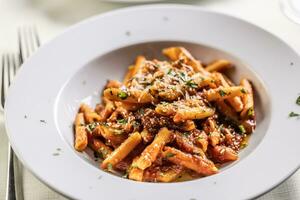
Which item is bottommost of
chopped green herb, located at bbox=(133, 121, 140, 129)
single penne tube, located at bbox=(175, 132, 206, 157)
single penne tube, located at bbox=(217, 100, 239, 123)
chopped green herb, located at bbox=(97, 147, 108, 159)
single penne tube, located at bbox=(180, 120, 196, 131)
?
chopped green herb, located at bbox=(97, 147, 108, 159)

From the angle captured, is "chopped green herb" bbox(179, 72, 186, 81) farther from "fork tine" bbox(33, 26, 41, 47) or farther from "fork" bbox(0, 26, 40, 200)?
"fork tine" bbox(33, 26, 41, 47)

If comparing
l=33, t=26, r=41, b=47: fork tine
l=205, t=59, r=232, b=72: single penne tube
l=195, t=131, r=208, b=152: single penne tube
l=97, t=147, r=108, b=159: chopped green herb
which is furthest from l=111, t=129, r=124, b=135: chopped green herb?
l=33, t=26, r=41, b=47: fork tine

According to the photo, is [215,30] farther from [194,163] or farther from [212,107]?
[194,163]

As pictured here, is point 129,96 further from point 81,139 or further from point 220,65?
point 220,65

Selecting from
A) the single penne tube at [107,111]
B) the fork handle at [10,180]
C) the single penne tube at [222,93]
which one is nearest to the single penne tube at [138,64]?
the single penne tube at [107,111]

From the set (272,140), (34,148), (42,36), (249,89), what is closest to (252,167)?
(272,140)

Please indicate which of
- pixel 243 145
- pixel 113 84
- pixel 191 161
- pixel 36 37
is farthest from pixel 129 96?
pixel 36 37
